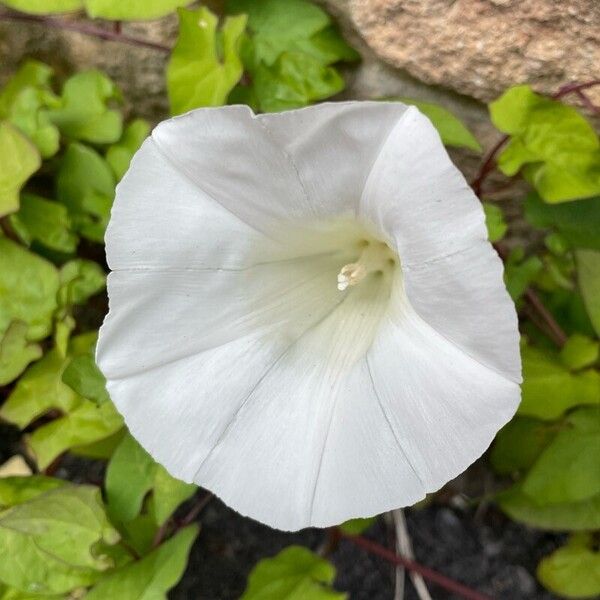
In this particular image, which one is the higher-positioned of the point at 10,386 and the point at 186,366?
the point at 186,366

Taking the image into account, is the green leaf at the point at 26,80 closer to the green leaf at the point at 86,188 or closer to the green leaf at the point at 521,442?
the green leaf at the point at 86,188

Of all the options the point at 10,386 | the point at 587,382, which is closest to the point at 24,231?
the point at 10,386

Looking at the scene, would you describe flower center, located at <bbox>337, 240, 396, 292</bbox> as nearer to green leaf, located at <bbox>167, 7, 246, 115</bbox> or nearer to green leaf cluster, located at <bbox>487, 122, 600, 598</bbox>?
green leaf cluster, located at <bbox>487, 122, 600, 598</bbox>

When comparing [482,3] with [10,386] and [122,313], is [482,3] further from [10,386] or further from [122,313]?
[10,386]

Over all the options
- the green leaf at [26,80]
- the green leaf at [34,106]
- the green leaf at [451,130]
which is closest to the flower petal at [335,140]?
the green leaf at [451,130]

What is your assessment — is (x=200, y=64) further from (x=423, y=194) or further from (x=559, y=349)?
(x=559, y=349)
